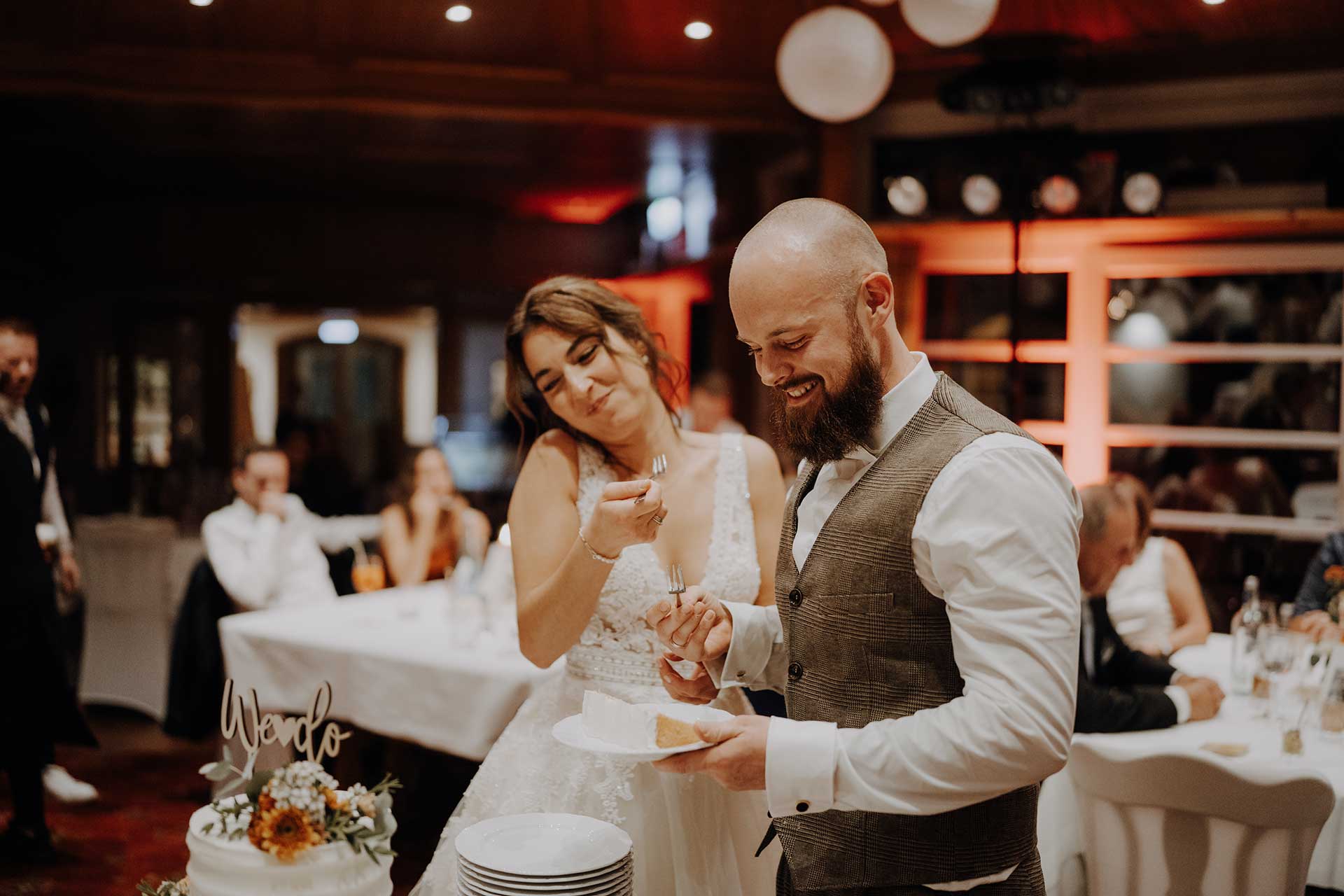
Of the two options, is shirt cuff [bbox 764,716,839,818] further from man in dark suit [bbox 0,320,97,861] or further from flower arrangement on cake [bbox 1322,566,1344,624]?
man in dark suit [bbox 0,320,97,861]

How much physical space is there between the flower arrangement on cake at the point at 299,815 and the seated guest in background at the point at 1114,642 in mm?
1880

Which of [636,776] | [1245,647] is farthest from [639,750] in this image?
[1245,647]

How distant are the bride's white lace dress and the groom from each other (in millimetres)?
468

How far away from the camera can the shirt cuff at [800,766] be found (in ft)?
4.04

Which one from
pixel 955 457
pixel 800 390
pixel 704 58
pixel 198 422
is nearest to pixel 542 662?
pixel 800 390

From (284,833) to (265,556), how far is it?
11.7 feet

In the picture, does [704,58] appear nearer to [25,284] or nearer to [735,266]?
[735,266]

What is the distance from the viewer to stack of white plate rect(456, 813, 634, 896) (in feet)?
Result: 4.70

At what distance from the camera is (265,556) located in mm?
4746

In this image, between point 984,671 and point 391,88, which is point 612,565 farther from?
point 391,88

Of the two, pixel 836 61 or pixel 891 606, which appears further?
pixel 836 61

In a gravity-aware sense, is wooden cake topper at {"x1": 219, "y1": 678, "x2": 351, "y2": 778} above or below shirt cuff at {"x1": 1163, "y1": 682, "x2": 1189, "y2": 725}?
above

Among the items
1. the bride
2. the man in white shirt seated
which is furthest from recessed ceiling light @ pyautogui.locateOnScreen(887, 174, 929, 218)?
the bride

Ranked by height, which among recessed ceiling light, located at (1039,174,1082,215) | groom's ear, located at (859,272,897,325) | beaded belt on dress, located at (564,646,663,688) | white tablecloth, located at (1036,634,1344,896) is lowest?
white tablecloth, located at (1036,634,1344,896)
